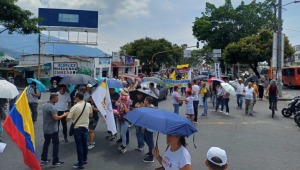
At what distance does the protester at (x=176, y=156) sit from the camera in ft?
12.6

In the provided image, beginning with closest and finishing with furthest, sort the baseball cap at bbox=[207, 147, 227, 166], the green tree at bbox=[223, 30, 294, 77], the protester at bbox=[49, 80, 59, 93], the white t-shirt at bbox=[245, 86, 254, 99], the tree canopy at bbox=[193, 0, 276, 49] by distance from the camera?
the baseball cap at bbox=[207, 147, 227, 166] < the protester at bbox=[49, 80, 59, 93] < the white t-shirt at bbox=[245, 86, 254, 99] < the green tree at bbox=[223, 30, 294, 77] < the tree canopy at bbox=[193, 0, 276, 49]

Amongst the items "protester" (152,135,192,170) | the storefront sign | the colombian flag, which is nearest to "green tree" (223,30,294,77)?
the storefront sign

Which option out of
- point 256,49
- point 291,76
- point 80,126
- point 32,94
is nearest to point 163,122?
point 80,126

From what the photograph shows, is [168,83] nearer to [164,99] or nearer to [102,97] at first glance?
[164,99]

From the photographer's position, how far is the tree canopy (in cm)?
4759

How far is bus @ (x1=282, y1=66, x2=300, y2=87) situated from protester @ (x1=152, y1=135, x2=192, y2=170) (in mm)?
32567

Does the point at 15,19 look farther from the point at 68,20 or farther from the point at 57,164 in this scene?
the point at 57,164

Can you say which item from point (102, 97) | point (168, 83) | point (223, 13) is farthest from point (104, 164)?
point (223, 13)

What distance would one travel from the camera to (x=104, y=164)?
7023 mm

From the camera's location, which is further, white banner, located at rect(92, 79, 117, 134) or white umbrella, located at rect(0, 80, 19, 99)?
white banner, located at rect(92, 79, 117, 134)

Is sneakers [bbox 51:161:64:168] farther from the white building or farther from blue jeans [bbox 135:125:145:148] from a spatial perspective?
the white building

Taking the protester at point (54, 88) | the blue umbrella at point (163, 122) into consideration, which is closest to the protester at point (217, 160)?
the blue umbrella at point (163, 122)

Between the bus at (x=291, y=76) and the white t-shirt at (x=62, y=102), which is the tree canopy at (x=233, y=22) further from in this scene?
the white t-shirt at (x=62, y=102)

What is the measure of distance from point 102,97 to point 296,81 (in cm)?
3072
